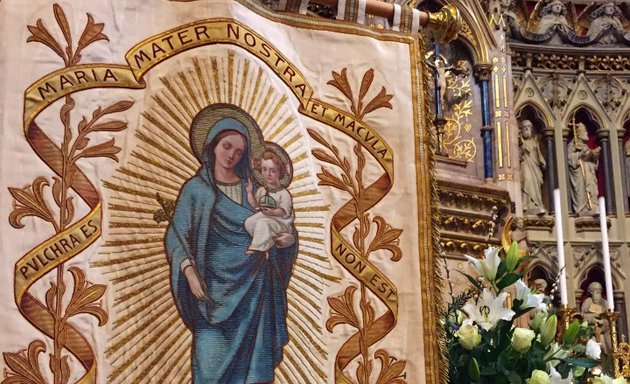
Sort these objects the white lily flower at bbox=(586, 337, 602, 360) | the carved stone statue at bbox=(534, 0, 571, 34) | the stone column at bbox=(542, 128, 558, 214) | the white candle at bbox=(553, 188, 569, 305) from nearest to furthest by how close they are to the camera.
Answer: the white lily flower at bbox=(586, 337, 602, 360)
the white candle at bbox=(553, 188, 569, 305)
the stone column at bbox=(542, 128, 558, 214)
the carved stone statue at bbox=(534, 0, 571, 34)

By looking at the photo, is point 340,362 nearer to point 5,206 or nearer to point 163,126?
point 163,126

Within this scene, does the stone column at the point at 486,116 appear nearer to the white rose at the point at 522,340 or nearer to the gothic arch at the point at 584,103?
the gothic arch at the point at 584,103

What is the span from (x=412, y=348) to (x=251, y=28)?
1.23 metres

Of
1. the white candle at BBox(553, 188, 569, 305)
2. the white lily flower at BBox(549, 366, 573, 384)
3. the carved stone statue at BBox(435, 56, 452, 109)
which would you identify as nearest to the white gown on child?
the white lily flower at BBox(549, 366, 573, 384)

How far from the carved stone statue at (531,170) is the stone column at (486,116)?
0.88 m

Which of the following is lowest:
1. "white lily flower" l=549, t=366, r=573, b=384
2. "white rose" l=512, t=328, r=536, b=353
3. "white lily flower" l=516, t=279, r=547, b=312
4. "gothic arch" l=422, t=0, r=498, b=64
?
"white lily flower" l=549, t=366, r=573, b=384

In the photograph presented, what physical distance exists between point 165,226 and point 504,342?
1.31 metres

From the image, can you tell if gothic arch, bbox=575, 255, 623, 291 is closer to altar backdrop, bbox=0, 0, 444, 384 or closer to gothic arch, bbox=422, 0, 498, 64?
gothic arch, bbox=422, 0, 498, 64

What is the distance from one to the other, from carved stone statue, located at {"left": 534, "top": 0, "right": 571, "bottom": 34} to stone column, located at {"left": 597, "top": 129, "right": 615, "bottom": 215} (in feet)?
3.59

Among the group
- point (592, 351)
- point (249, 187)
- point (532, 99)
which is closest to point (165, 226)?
point (249, 187)

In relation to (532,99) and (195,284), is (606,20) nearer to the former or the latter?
(532,99)

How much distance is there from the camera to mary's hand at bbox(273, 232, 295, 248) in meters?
3.10

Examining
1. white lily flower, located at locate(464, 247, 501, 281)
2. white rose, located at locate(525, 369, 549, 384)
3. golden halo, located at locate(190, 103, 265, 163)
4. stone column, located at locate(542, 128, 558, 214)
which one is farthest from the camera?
stone column, located at locate(542, 128, 558, 214)

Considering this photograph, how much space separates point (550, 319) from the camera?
136 inches
